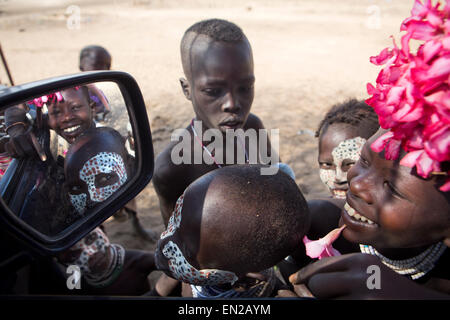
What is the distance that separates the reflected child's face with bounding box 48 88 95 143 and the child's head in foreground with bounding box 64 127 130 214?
0.04 metres

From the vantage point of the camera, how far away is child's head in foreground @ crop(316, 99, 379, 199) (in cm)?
229

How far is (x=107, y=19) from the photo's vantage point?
1750cm

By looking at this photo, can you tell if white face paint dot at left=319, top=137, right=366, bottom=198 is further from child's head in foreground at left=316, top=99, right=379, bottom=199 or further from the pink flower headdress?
the pink flower headdress

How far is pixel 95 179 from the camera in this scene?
1.49 meters

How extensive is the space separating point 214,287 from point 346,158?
1.28m

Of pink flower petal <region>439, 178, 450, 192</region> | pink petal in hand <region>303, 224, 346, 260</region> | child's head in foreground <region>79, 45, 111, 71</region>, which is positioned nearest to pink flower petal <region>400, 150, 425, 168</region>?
pink flower petal <region>439, 178, 450, 192</region>

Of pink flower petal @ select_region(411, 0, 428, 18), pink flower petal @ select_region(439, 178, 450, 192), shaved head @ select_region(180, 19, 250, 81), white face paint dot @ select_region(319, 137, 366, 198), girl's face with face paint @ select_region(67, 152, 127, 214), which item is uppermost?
pink flower petal @ select_region(411, 0, 428, 18)


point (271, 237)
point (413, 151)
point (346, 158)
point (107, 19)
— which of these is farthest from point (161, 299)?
point (107, 19)

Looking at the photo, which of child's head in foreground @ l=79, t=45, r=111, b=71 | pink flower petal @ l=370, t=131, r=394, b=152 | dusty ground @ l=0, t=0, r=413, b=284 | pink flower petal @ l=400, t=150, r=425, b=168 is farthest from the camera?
dusty ground @ l=0, t=0, r=413, b=284

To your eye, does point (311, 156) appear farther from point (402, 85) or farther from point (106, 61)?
point (402, 85)

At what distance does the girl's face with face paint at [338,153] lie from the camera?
2285mm

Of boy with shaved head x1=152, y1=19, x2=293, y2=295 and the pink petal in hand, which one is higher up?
boy with shaved head x1=152, y1=19, x2=293, y2=295

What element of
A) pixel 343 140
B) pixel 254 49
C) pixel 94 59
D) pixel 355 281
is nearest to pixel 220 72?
pixel 343 140

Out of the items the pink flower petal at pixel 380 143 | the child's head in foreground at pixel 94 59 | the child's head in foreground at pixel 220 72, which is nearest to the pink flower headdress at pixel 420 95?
the pink flower petal at pixel 380 143
